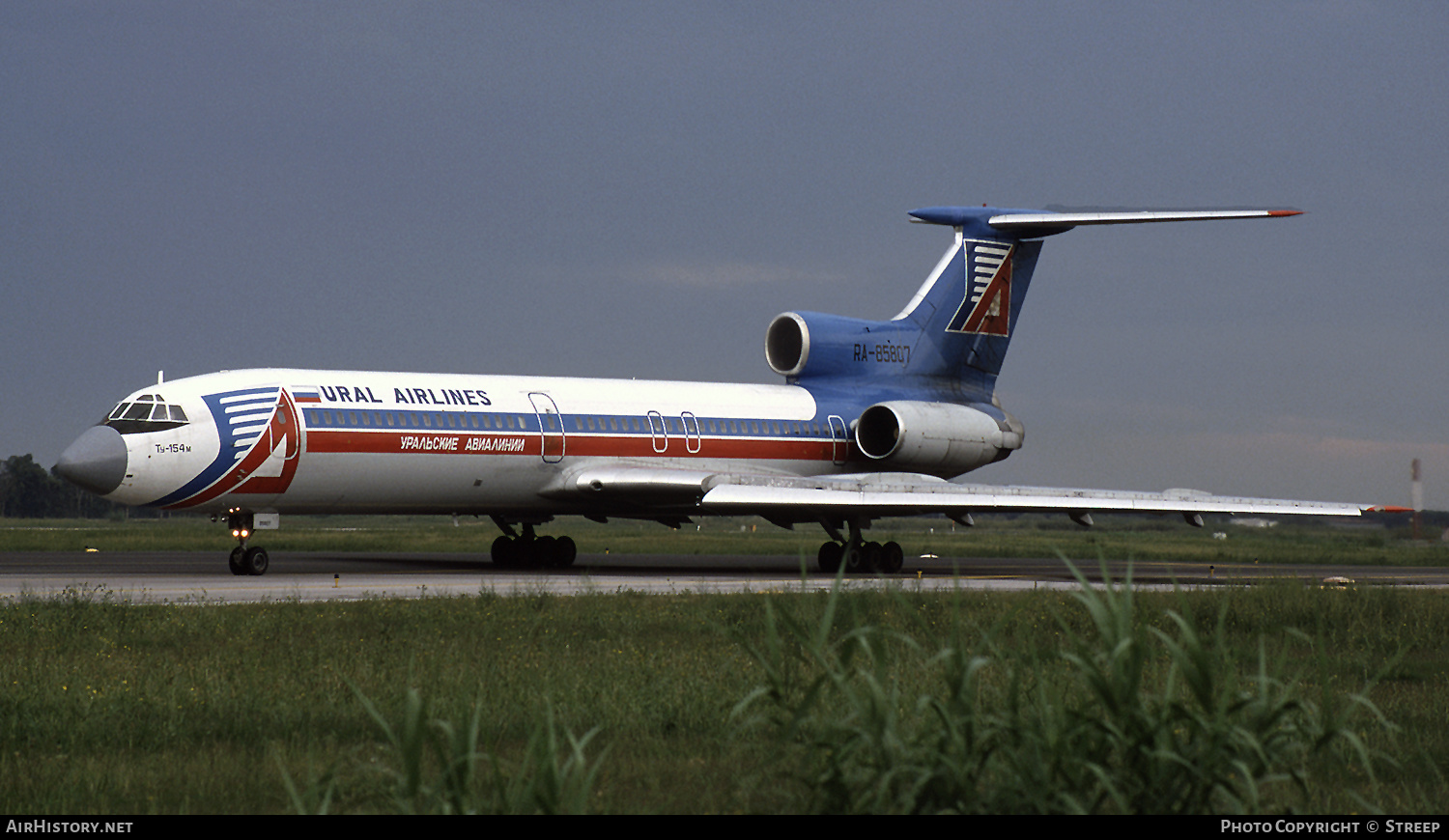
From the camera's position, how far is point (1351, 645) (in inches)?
598

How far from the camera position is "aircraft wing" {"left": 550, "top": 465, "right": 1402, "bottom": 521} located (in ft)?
90.7

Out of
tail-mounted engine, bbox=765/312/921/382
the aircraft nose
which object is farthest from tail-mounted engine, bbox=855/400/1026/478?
the aircraft nose

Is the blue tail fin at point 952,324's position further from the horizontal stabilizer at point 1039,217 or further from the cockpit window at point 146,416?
the cockpit window at point 146,416

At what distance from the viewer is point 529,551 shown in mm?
31359

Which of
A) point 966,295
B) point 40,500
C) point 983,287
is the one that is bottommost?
point 40,500

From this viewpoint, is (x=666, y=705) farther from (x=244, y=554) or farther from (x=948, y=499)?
(x=948, y=499)

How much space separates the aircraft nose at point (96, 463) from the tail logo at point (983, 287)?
66.9 feet

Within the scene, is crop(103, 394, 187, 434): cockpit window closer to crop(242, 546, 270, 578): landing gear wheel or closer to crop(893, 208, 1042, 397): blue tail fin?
crop(242, 546, 270, 578): landing gear wheel

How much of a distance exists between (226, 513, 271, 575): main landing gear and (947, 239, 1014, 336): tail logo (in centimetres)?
1831

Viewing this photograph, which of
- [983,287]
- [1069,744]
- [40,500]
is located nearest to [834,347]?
[983,287]

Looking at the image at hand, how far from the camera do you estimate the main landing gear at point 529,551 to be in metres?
31.3

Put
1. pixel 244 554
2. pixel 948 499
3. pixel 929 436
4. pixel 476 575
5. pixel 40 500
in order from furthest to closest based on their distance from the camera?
pixel 40 500 → pixel 929 436 → pixel 948 499 → pixel 476 575 → pixel 244 554

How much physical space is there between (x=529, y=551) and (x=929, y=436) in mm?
9621
